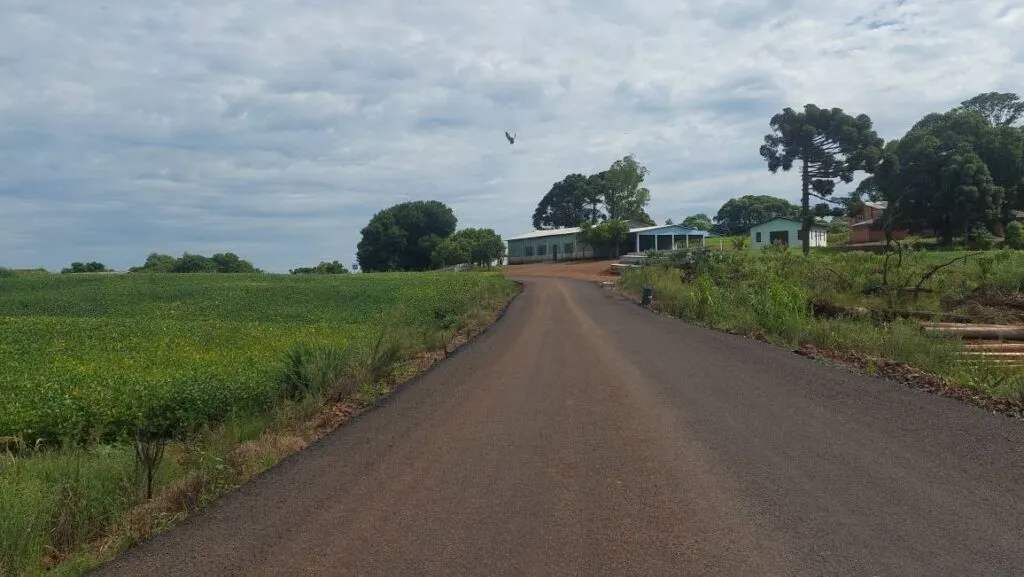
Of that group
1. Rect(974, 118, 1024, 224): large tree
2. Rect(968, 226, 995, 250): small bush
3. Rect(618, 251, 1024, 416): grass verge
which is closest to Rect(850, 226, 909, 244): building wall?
Rect(974, 118, 1024, 224): large tree

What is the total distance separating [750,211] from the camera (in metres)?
116

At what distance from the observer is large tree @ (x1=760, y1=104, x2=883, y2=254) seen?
190 feet

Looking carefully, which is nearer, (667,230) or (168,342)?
(168,342)

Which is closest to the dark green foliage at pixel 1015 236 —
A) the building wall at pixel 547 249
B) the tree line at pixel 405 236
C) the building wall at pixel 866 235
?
the building wall at pixel 866 235

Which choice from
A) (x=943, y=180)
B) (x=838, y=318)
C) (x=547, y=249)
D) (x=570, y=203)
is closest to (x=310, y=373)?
(x=838, y=318)

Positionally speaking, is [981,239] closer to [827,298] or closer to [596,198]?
[827,298]

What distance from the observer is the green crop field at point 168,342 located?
31.9 feet

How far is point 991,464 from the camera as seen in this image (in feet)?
21.5

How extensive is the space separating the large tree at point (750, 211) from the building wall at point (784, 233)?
130ft

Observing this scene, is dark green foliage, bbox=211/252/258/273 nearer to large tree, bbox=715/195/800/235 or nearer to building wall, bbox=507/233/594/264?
building wall, bbox=507/233/594/264

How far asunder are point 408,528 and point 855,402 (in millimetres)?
6232

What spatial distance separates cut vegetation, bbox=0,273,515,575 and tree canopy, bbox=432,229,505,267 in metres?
54.2

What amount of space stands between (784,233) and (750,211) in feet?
161

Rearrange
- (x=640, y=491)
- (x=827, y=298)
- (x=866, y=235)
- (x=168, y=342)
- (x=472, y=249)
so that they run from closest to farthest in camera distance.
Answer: (x=640, y=491)
(x=168, y=342)
(x=827, y=298)
(x=866, y=235)
(x=472, y=249)
